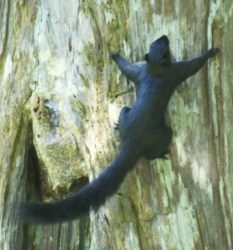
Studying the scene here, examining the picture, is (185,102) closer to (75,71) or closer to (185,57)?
(185,57)

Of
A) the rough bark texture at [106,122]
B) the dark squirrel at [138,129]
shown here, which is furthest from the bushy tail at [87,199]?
the rough bark texture at [106,122]

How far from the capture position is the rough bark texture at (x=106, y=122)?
253 centimetres

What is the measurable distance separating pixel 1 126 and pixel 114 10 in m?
0.80

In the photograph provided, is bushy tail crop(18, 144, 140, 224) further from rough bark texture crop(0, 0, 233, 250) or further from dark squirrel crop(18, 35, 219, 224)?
rough bark texture crop(0, 0, 233, 250)

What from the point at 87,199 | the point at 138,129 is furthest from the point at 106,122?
the point at 87,199

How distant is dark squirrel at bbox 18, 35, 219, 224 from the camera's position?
244 centimetres

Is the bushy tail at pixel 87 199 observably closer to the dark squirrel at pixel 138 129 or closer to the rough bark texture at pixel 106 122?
the dark squirrel at pixel 138 129

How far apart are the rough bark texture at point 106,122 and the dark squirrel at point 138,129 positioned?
0.05 m

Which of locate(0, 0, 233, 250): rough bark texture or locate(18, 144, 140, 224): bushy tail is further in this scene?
locate(0, 0, 233, 250): rough bark texture

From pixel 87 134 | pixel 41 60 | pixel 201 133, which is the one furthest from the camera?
pixel 41 60

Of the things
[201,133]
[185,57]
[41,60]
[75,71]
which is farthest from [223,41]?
[41,60]

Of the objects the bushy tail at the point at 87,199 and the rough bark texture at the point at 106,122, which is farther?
the rough bark texture at the point at 106,122

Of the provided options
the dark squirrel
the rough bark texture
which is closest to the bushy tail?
the dark squirrel

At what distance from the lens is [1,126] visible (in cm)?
313
